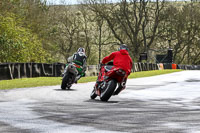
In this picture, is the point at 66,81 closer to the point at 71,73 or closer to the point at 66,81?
the point at 66,81

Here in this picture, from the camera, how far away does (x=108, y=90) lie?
11125 mm

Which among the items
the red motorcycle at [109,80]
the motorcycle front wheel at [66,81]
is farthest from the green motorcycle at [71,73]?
the red motorcycle at [109,80]

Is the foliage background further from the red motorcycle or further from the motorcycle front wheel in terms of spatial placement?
the red motorcycle

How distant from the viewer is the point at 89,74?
30938 mm

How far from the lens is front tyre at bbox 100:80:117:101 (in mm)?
11037

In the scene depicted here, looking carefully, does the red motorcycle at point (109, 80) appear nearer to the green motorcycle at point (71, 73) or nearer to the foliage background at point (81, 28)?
the green motorcycle at point (71, 73)

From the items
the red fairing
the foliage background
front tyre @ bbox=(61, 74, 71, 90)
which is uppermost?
the foliage background

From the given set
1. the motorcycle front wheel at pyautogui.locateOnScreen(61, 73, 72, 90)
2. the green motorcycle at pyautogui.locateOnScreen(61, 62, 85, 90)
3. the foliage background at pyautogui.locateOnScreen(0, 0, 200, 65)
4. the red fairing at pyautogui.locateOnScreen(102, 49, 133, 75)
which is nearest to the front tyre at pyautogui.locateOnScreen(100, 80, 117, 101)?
the red fairing at pyautogui.locateOnScreen(102, 49, 133, 75)

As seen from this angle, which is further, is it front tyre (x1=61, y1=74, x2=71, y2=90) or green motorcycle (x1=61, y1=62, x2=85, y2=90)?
front tyre (x1=61, y1=74, x2=71, y2=90)

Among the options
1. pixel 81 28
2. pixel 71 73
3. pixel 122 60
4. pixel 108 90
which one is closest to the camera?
pixel 108 90

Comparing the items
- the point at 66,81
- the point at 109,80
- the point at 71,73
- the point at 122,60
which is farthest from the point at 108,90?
the point at 66,81

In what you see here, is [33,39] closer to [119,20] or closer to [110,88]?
[119,20]

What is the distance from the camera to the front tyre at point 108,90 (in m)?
11.0

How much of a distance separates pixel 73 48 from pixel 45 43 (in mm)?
21243
